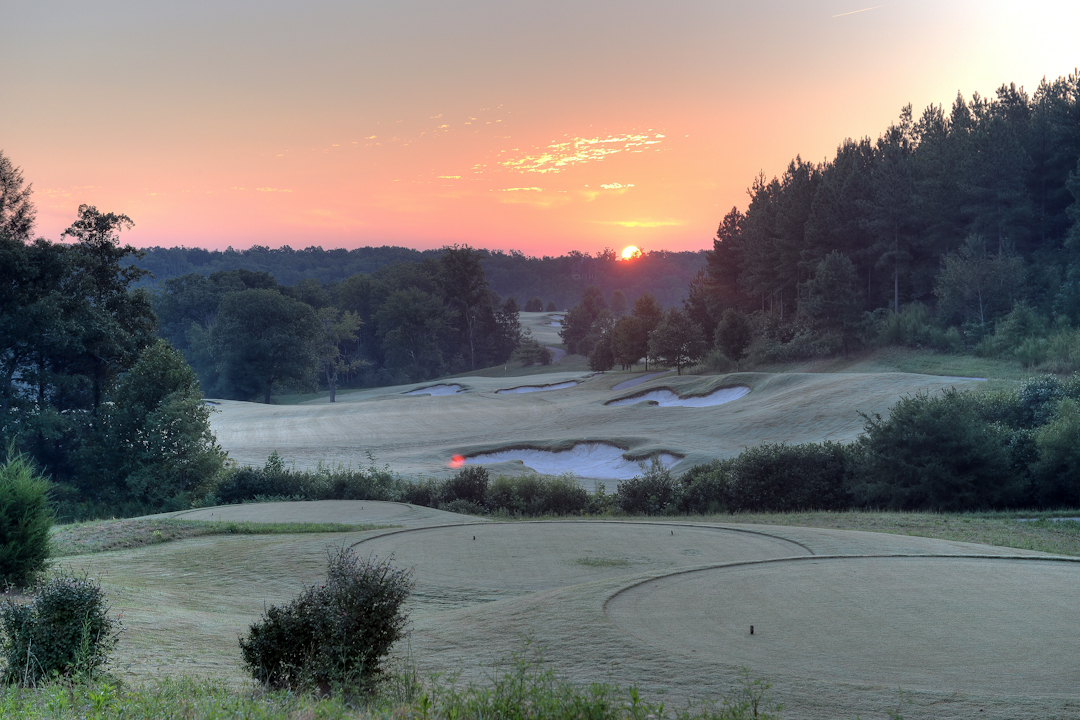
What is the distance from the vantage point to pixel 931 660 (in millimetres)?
6387

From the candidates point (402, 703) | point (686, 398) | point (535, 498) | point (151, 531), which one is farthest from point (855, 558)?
point (686, 398)

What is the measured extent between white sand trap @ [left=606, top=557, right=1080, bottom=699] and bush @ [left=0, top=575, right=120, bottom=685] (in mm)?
4757

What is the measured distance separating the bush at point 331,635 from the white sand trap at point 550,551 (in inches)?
157

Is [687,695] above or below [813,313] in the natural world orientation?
below

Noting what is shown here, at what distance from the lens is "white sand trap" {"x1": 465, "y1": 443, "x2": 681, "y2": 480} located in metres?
33.4

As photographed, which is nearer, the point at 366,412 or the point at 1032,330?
the point at 1032,330

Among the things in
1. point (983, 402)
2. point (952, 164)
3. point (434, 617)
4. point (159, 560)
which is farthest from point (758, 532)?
point (952, 164)

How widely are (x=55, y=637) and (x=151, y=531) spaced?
1083cm

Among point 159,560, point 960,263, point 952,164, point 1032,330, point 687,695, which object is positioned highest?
point 952,164

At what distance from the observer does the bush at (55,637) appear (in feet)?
21.2

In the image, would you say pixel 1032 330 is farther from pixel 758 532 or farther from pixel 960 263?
pixel 758 532

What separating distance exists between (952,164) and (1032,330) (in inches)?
712

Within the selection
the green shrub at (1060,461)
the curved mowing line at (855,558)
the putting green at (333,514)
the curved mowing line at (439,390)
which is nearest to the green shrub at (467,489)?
the putting green at (333,514)

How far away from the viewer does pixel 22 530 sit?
1045 centimetres
